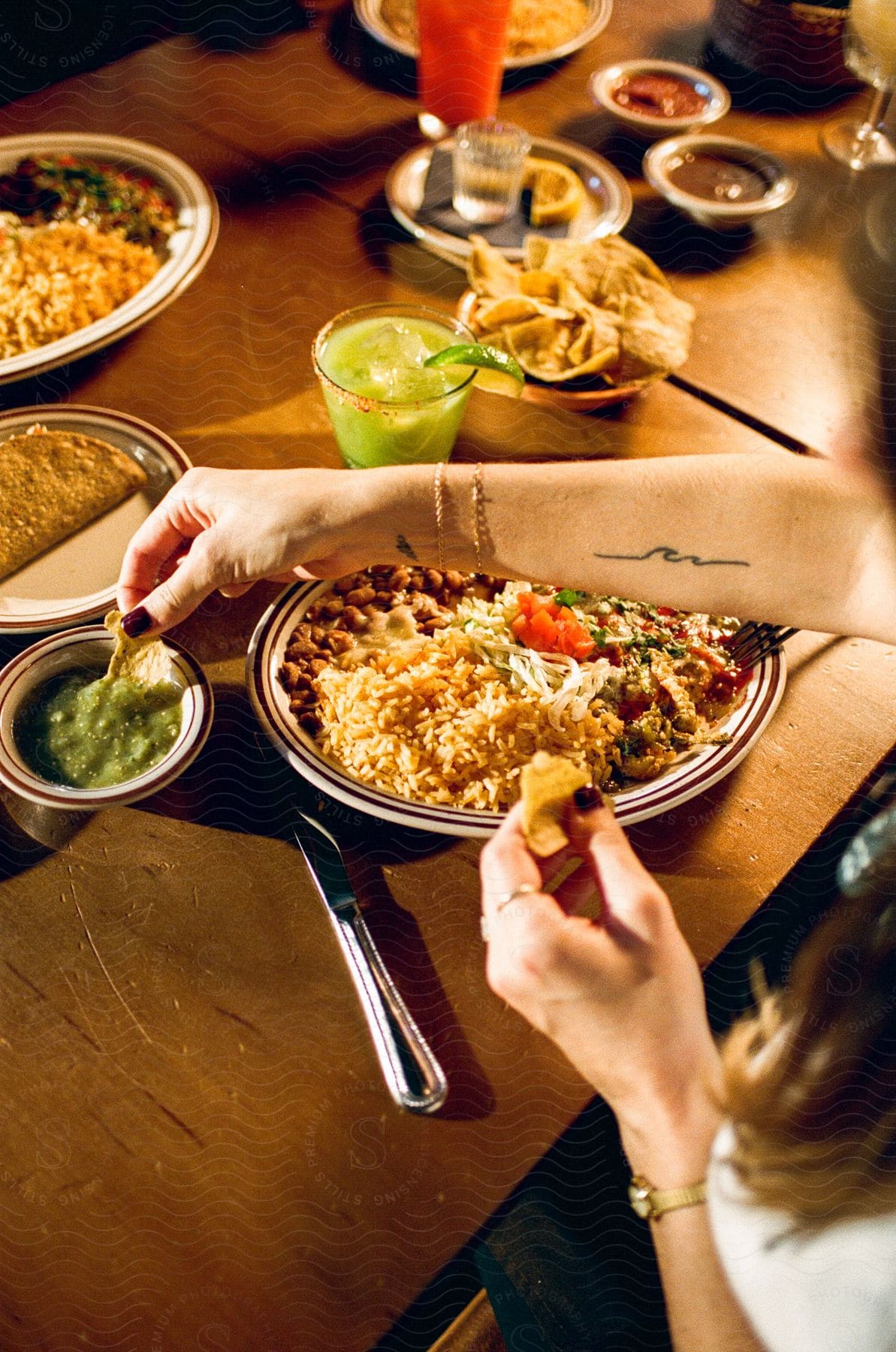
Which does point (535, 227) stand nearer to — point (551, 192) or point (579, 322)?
point (551, 192)

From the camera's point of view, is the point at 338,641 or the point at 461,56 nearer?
the point at 338,641

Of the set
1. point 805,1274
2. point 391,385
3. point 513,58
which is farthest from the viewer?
point 513,58

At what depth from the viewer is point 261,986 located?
3.80 feet

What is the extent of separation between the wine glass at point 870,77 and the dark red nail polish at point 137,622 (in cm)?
236

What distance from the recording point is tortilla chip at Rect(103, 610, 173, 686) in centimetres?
133

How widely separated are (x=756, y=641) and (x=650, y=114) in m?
2.01

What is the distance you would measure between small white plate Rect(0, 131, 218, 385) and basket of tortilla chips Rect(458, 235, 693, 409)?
0.62 m

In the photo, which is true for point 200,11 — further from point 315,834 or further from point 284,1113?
point 284,1113

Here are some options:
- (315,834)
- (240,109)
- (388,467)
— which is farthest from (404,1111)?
(240,109)

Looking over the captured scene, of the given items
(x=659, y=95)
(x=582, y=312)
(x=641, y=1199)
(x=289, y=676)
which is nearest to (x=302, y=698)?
(x=289, y=676)

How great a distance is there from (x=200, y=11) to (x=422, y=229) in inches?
65.7

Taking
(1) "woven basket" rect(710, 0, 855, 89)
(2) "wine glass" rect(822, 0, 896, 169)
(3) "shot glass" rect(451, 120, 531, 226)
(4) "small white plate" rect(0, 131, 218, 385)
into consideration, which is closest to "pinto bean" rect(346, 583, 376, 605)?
(4) "small white plate" rect(0, 131, 218, 385)

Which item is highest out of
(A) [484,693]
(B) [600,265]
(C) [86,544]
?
(B) [600,265]

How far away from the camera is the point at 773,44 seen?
2.96m
